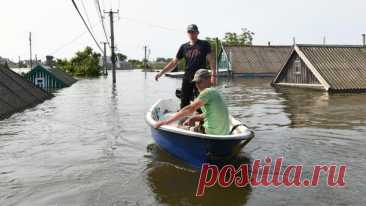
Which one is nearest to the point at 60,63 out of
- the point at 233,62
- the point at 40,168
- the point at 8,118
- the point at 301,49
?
the point at 233,62

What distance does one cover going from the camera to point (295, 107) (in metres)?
17.9

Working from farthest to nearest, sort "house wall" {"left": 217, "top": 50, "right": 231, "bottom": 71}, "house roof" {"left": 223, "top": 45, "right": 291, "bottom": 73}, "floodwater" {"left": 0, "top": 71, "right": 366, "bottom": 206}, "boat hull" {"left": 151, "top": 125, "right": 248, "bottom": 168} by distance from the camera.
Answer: "house wall" {"left": 217, "top": 50, "right": 231, "bottom": 71} → "house roof" {"left": 223, "top": 45, "right": 291, "bottom": 73} → "boat hull" {"left": 151, "top": 125, "right": 248, "bottom": 168} → "floodwater" {"left": 0, "top": 71, "right": 366, "bottom": 206}

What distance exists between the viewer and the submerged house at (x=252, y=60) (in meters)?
51.2

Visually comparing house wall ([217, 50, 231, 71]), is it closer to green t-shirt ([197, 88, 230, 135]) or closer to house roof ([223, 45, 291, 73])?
house roof ([223, 45, 291, 73])

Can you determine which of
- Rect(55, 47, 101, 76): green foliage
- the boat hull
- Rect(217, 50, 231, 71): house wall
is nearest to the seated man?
the boat hull

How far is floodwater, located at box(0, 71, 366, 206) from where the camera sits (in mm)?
6328

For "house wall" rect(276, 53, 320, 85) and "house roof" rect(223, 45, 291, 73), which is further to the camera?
"house roof" rect(223, 45, 291, 73)

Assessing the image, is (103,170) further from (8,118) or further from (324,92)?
(324,92)

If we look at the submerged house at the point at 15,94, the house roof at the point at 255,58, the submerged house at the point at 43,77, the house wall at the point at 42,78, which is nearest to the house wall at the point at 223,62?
the house roof at the point at 255,58

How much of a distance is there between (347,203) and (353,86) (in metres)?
20.2

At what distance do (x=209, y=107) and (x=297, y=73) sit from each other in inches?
919

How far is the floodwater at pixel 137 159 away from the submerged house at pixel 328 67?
9.12 metres

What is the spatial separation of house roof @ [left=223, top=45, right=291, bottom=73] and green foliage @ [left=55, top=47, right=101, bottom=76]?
23843mm

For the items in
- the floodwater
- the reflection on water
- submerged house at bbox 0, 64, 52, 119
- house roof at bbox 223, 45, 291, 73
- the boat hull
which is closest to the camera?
the reflection on water
